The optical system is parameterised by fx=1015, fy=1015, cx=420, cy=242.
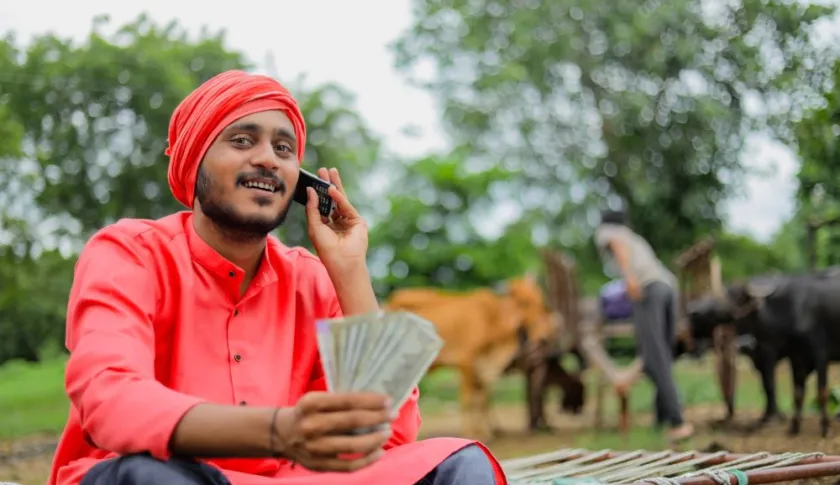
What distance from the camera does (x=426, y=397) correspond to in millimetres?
14031

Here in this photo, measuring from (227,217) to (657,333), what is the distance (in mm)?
5989

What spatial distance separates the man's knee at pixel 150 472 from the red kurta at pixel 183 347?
2 cm

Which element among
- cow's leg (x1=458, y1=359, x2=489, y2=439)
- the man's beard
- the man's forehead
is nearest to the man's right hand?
the man's beard

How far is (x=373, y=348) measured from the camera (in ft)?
4.74

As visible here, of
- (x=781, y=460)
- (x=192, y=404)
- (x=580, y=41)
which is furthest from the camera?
(x=580, y=41)

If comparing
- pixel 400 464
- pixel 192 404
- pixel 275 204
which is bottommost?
pixel 400 464

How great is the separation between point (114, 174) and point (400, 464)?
10.8m

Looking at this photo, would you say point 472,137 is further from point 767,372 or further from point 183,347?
point 183,347

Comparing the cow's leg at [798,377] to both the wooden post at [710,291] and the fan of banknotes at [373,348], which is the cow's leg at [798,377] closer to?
the wooden post at [710,291]

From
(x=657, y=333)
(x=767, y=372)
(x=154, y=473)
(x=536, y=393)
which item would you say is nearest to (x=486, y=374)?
(x=536, y=393)

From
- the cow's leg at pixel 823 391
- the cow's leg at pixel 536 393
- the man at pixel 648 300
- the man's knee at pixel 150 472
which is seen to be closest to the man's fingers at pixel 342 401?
the man's knee at pixel 150 472

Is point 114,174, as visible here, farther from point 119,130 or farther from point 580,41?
point 580,41

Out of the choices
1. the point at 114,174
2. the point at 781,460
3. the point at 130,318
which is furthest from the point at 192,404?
the point at 114,174

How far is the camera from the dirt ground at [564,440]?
5.77 metres
